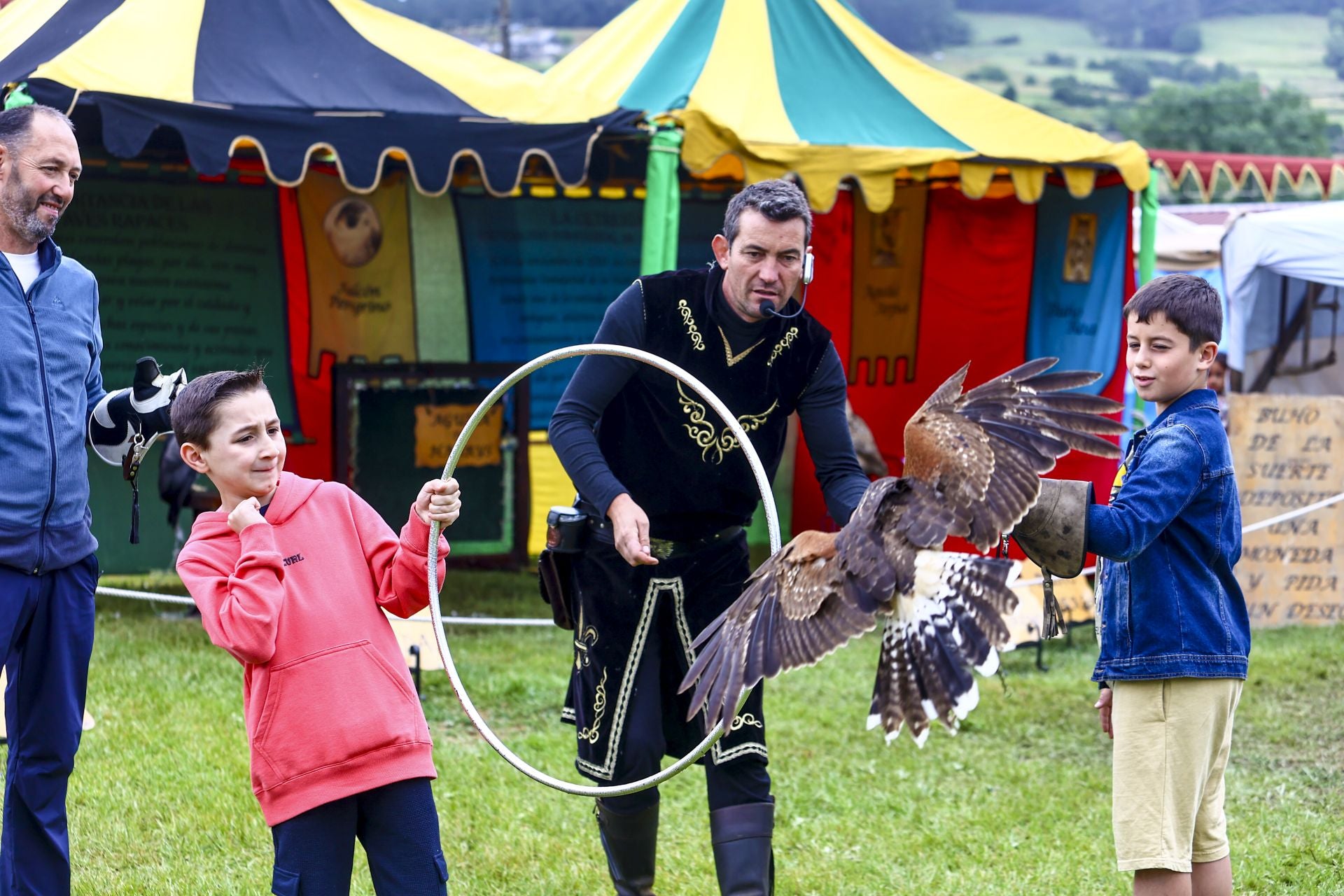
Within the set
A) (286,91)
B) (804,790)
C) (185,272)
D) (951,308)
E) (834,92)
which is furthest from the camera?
(951,308)

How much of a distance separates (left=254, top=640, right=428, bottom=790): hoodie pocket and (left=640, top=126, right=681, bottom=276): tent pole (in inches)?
173

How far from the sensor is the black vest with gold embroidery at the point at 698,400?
3.09 metres

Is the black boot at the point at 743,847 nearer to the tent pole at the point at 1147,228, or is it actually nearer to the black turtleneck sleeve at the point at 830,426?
the black turtleneck sleeve at the point at 830,426

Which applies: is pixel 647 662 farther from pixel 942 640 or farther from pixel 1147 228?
pixel 1147 228

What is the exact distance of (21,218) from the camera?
3.07 m

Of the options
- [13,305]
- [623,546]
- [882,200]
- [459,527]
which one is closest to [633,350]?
[623,546]

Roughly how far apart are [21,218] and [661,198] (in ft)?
13.1

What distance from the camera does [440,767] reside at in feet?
16.4

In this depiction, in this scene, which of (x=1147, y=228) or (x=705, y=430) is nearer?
(x=705, y=430)

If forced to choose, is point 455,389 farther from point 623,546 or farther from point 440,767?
point 623,546

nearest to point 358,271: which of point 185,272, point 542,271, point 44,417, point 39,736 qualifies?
point 185,272

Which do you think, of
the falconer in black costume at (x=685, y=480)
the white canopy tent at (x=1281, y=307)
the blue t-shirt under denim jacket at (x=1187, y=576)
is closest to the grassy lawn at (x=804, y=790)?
the falconer in black costume at (x=685, y=480)

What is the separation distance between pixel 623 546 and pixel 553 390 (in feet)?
20.2

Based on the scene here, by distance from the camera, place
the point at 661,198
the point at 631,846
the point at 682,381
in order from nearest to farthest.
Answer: the point at 682,381, the point at 631,846, the point at 661,198
